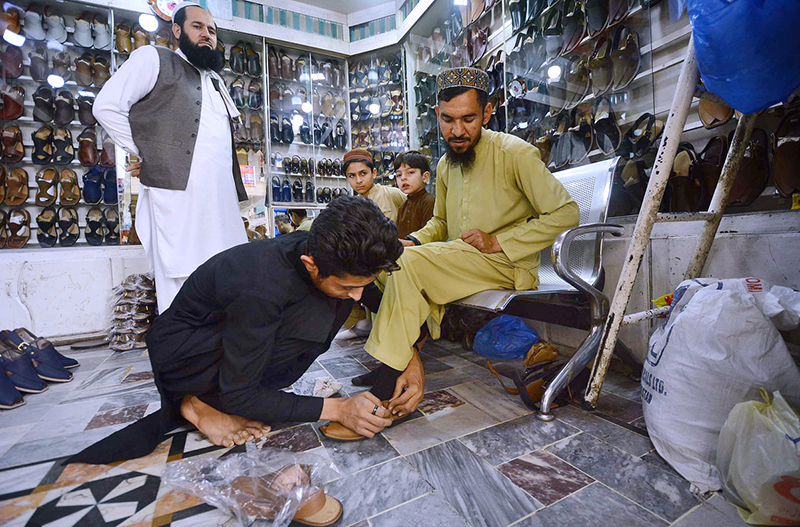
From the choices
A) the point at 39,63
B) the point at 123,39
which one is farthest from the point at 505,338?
the point at 39,63

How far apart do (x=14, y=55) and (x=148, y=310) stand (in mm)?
3731

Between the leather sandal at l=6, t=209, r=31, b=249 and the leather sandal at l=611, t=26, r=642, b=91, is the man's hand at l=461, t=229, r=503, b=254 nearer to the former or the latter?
the leather sandal at l=611, t=26, r=642, b=91

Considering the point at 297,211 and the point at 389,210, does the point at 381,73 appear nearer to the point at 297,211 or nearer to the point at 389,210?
the point at 297,211

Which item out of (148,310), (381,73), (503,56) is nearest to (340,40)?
(381,73)

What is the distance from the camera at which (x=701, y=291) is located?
120 centimetres

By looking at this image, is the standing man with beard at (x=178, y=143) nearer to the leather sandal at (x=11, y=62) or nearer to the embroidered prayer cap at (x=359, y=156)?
the embroidered prayer cap at (x=359, y=156)

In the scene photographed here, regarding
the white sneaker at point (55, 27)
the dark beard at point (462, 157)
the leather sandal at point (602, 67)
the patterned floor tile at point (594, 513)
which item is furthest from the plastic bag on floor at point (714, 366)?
the white sneaker at point (55, 27)

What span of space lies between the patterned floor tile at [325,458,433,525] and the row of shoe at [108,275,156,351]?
313 cm

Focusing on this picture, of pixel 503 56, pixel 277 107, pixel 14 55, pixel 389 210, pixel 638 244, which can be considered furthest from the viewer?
pixel 277 107

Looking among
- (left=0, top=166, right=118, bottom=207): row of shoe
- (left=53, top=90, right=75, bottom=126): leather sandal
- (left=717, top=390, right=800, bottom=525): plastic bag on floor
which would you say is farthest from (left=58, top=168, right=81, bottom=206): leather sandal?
(left=717, top=390, right=800, bottom=525): plastic bag on floor

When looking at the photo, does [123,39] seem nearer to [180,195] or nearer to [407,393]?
[180,195]

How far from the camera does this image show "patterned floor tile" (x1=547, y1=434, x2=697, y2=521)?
1.01 metres

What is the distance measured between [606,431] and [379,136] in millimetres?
5727

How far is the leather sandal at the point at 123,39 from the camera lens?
496cm
